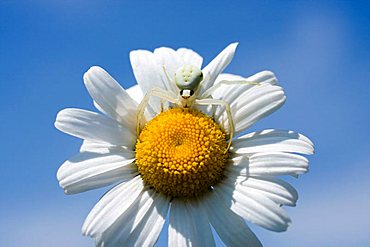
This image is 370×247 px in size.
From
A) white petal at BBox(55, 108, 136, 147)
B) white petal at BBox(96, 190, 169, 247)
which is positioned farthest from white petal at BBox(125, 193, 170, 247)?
white petal at BBox(55, 108, 136, 147)

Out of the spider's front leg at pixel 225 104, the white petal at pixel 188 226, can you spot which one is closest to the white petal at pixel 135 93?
the spider's front leg at pixel 225 104

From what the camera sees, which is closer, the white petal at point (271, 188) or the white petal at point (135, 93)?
the white petal at point (271, 188)

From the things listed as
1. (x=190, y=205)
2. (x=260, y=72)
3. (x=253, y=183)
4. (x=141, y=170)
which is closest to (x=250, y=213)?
(x=253, y=183)

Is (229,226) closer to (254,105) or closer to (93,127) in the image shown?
(254,105)

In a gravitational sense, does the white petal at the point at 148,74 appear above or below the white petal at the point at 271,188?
above

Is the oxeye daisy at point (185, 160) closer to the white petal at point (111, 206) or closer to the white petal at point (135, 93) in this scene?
the white petal at point (111, 206)

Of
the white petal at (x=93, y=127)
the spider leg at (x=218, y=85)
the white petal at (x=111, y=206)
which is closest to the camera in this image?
the white petal at (x=111, y=206)

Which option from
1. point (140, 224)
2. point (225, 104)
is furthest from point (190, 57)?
point (140, 224)
